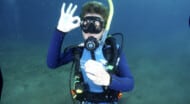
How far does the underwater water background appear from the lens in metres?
5.26

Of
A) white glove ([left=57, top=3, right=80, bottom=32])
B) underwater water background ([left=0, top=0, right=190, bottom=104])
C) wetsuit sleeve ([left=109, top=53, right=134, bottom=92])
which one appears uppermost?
white glove ([left=57, top=3, right=80, bottom=32])

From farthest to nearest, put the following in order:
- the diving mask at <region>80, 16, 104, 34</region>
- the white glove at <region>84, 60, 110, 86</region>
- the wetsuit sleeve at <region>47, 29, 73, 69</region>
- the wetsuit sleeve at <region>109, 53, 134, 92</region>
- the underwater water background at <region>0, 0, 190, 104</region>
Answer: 1. the underwater water background at <region>0, 0, 190, 104</region>
2. the wetsuit sleeve at <region>47, 29, 73, 69</region>
3. the diving mask at <region>80, 16, 104, 34</region>
4. the wetsuit sleeve at <region>109, 53, 134, 92</region>
5. the white glove at <region>84, 60, 110, 86</region>

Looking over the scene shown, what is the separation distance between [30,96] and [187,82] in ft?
9.81

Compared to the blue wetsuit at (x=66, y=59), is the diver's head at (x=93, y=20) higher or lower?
higher

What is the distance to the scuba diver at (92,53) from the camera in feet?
7.48

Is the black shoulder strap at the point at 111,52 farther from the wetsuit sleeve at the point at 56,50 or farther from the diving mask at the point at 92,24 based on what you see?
the wetsuit sleeve at the point at 56,50

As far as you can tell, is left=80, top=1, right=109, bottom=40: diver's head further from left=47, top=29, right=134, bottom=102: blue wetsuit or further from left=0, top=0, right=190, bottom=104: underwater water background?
left=0, top=0, right=190, bottom=104: underwater water background

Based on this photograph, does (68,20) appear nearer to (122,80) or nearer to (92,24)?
(92,24)

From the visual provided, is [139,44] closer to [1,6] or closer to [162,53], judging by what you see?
[162,53]

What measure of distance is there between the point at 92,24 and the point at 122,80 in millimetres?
501

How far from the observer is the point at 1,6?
530 inches

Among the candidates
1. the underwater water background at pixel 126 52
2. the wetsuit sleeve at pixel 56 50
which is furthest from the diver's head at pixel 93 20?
the underwater water background at pixel 126 52

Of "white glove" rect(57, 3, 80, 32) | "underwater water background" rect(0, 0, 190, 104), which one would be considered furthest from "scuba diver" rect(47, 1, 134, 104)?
"underwater water background" rect(0, 0, 190, 104)

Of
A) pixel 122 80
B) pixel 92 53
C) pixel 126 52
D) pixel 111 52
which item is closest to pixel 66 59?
pixel 92 53
